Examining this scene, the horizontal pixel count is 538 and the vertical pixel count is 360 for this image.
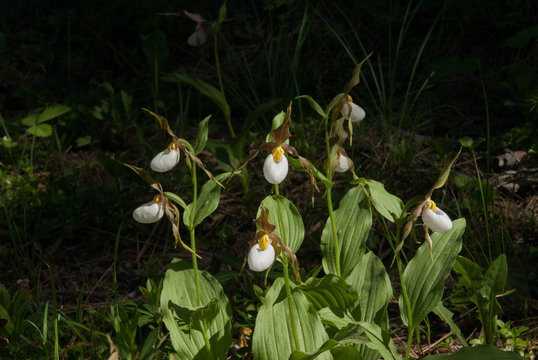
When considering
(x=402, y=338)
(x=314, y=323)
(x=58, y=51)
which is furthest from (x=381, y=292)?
(x=58, y=51)

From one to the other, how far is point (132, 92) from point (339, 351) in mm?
2703

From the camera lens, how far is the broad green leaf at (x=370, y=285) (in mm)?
1724

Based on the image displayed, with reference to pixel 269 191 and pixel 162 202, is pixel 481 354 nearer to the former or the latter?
pixel 162 202

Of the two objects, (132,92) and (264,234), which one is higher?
(264,234)

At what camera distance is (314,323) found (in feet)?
5.15

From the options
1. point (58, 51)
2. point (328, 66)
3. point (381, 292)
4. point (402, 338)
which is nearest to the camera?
point (381, 292)

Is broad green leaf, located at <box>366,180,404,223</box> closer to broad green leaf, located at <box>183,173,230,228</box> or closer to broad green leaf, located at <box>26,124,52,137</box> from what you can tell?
broad green leaf, located at <box>183,173,230,228</box>

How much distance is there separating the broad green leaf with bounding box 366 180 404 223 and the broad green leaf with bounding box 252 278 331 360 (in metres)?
0.34

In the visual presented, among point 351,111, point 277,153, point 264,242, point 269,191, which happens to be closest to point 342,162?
point 351,111

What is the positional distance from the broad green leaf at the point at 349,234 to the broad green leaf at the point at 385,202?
0.18m

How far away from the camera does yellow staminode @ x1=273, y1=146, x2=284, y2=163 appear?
1504mm

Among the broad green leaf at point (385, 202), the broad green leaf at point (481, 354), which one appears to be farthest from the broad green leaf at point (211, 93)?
the broad green leaf at point (481, 354)

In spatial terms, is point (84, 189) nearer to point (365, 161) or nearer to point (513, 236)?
point (365, 161)

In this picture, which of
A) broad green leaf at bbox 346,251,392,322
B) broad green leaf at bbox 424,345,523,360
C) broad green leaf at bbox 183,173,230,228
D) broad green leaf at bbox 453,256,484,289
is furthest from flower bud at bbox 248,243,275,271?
broad green leaf at bbox 453,256,484,289
